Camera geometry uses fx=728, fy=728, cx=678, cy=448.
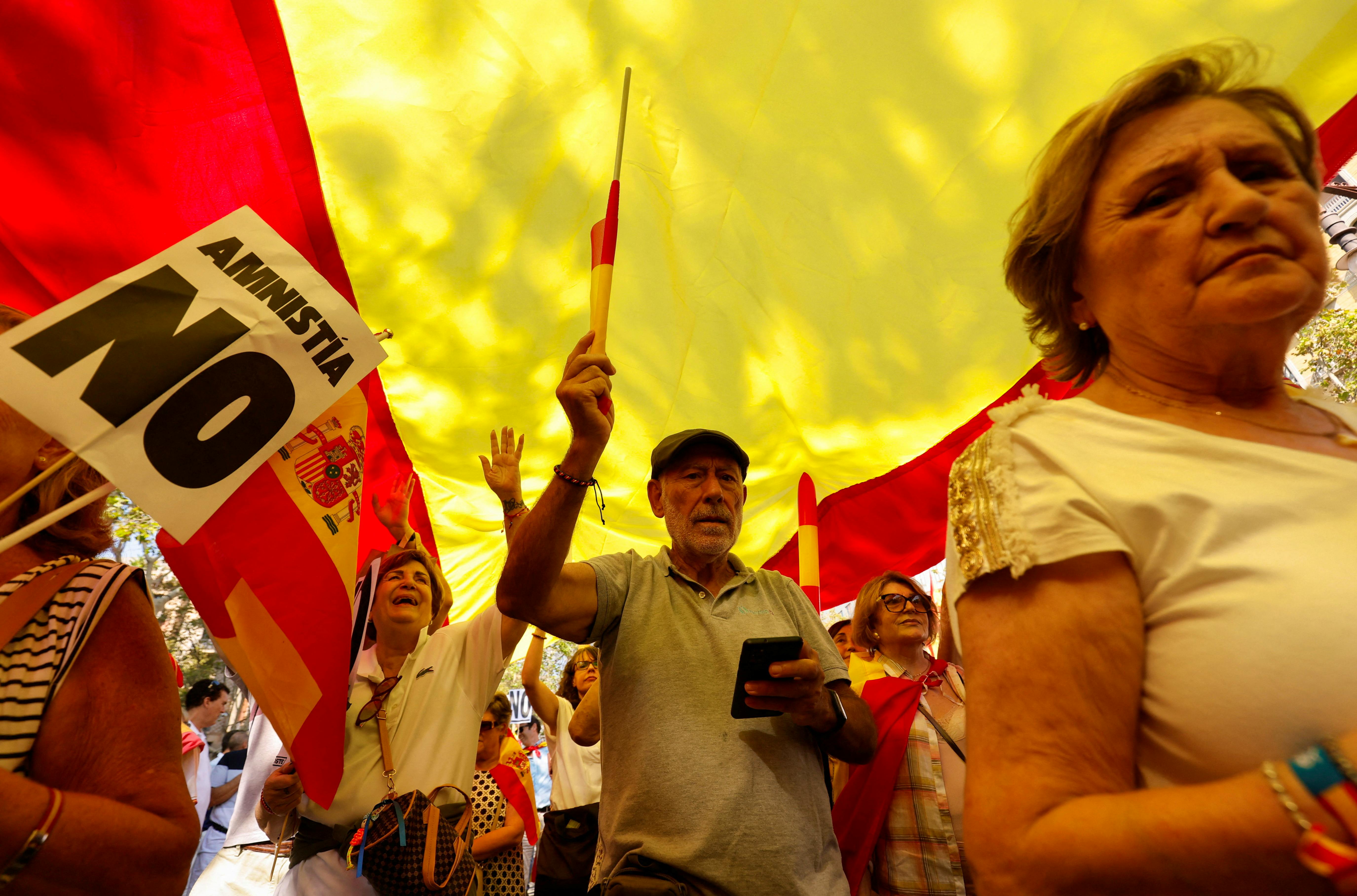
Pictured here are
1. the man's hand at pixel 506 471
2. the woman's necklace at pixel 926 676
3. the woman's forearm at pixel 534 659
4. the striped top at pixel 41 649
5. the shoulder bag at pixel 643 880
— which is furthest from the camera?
the woman's forearm at pixel 534 659

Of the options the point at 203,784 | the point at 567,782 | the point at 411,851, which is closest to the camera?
the point at 411,851

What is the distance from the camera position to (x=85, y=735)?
113 cm

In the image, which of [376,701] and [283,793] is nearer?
[283,793]

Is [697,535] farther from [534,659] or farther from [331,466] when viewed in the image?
[534,659]

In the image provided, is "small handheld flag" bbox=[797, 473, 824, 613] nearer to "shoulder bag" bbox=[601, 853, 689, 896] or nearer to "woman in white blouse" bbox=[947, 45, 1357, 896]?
"shoulder bag" bbox=[601, 853, 689, 896]

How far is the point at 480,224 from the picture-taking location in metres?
3.07

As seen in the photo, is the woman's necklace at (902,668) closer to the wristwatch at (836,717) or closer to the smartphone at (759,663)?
the wristwatch at (836,717)

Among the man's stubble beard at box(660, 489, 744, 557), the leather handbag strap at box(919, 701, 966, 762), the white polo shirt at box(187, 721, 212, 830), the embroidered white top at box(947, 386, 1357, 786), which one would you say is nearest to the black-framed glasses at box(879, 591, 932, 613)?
the leather handbag strap at box(919, 701, 966, 762)

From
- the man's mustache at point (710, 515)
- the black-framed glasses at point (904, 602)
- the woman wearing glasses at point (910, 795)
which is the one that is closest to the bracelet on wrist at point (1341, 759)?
the man's mustache at point (710, 515)

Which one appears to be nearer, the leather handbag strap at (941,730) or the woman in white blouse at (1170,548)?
the woman in white blouse at (1170,548)

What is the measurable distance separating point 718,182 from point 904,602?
2.16 meters

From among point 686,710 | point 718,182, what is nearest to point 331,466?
point 686,710

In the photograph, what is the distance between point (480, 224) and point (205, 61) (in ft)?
3.45

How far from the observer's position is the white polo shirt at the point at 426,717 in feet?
8.01
